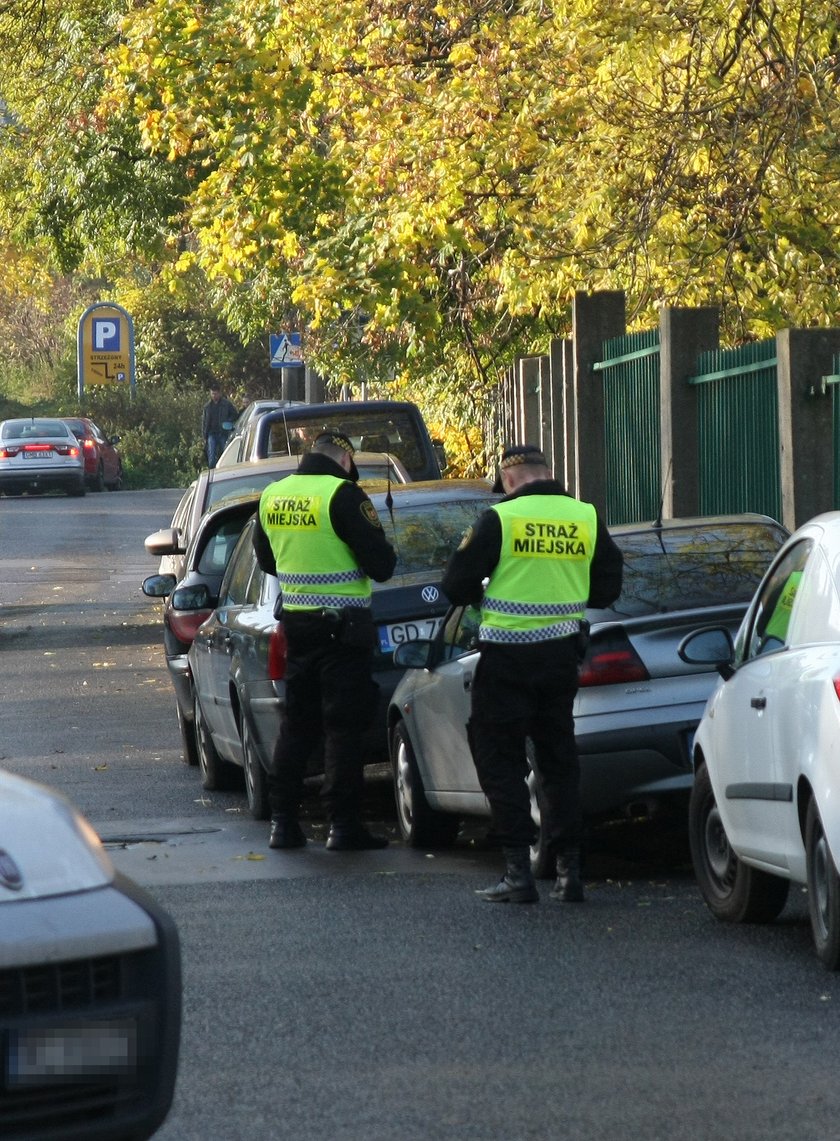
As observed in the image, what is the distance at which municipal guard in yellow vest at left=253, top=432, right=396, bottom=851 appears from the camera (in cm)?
939

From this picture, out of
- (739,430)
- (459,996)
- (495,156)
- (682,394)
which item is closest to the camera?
(459,996)

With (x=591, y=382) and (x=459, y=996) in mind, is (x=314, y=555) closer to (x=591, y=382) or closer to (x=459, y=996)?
(x=459, y=996)

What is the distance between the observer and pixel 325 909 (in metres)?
7.96

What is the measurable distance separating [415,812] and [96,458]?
119 feet

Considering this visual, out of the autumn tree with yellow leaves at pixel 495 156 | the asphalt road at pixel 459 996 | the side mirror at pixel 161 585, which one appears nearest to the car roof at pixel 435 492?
the asphalt road at pixel 459 996

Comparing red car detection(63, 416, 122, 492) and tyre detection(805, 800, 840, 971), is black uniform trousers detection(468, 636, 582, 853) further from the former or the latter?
red car detection(63, 416, 122, 492)

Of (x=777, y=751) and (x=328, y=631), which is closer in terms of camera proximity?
(x=777, y=751)

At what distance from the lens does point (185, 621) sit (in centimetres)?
1315

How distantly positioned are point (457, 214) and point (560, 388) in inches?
68.5

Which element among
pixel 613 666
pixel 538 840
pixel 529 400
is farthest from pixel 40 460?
pixel 613 666

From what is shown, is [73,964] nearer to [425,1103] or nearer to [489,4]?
[425,1103]

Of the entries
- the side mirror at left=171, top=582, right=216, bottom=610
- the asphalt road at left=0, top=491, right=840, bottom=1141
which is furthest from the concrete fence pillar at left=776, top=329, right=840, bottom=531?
the side mirror at left=171, top=582, right=216, bottom=610

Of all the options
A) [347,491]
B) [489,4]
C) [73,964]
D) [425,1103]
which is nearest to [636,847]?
[347,491]

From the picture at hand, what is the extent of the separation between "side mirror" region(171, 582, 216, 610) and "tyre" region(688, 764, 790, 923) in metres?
5.30
